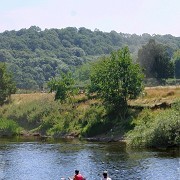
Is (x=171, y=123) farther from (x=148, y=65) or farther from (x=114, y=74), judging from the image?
(x=148, y=65)

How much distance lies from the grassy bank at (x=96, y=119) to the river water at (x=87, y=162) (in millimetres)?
3005

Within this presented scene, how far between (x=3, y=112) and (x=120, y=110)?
34.3m

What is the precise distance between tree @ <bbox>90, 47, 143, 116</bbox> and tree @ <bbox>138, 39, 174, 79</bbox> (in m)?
38.9

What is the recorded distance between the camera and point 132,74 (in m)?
86.6

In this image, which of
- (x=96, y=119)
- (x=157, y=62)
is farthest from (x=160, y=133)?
(x=157, y=62)

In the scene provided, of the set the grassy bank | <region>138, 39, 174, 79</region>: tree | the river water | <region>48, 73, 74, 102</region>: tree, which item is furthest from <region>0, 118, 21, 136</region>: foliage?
<region>138, 39, 174, 79</region>: tree

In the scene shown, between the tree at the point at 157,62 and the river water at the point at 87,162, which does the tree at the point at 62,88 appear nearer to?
the river water at the point at 87,162

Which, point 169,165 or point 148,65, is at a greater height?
point 148,65

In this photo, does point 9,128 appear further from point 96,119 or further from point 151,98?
point 151,98

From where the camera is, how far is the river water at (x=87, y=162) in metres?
50.4

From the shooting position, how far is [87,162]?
58062 mm

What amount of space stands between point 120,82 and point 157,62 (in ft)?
136

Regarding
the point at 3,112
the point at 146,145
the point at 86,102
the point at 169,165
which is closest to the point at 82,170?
the point at 169,165

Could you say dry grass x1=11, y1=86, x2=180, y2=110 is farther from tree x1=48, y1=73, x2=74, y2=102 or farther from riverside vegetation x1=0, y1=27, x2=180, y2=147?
tree x1=48, y1=73, x2=74, y2=102
